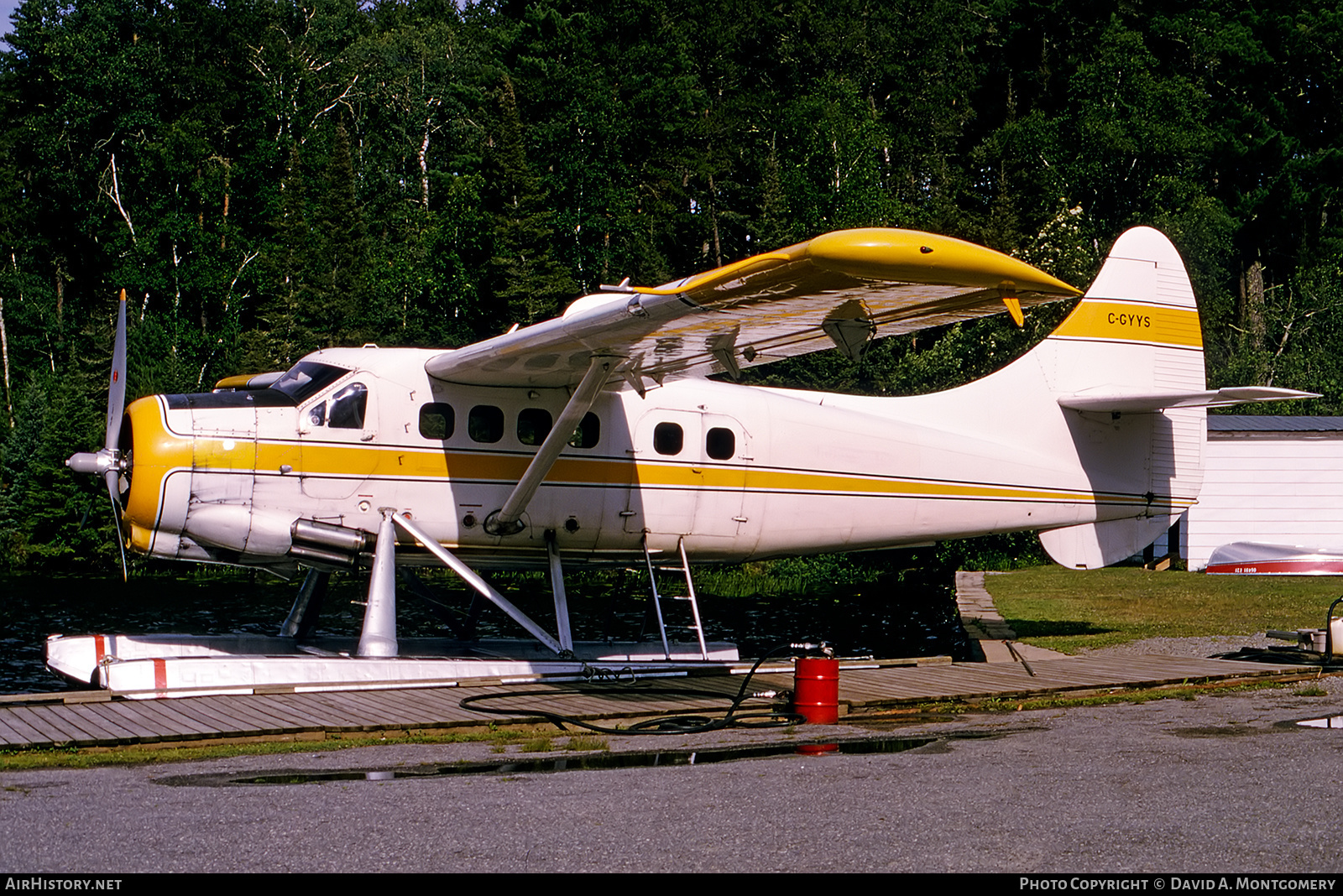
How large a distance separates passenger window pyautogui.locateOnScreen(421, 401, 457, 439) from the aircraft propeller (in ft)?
8.55

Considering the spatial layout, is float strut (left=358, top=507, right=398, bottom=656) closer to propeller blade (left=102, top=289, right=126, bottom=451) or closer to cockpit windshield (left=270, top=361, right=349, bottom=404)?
cockpit windshield (left=270, top=361, right=349, bottom=404)

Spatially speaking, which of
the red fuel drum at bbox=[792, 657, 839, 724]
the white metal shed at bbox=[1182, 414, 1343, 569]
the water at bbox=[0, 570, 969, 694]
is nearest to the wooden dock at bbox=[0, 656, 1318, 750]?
the red fuel drum at bbox=[792, 657, 839, 724]

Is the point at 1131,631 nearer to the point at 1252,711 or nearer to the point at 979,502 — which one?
the point at 979,502

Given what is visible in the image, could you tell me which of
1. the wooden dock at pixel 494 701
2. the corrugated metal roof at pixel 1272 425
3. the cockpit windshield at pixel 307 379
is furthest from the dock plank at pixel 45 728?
the corrugated metal roof at pixel 1272 425

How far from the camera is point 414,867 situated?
486 cm

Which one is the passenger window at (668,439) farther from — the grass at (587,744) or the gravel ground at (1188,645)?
the gravel ground at (1188,645)

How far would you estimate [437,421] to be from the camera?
11891mm

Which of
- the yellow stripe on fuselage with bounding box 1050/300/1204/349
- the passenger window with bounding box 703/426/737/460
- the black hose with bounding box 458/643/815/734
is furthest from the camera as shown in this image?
the yellow stripe on fuselage with bounding box 1050/300/1204/349

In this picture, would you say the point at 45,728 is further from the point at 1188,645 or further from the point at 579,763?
the point at 1188,645

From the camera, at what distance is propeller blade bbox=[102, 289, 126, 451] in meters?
11.2

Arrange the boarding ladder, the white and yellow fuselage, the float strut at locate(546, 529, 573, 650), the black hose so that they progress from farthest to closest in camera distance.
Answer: the boarding ladder → the float strut at locate(546, 529, 573, 650) → the white and yellow fuselage → the black hose

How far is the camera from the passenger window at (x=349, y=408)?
37.9 ft

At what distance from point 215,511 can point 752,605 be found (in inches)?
613

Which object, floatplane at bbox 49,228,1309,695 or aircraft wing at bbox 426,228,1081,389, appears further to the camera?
floatplane at bbox 49,228,1309,695
